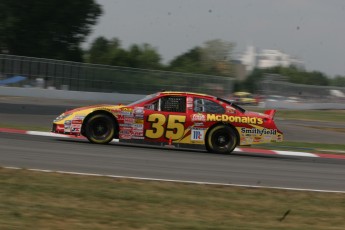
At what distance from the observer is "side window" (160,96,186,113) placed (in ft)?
43.7

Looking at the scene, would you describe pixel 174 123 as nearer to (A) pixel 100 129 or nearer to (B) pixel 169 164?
(A) pixel 100 129

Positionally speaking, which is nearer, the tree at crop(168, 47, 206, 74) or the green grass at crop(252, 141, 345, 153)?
the green grass at crop(252, 141, 345, 153)

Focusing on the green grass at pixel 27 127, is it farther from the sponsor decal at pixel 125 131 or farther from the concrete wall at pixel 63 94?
the concrete wall at pixel 63 94

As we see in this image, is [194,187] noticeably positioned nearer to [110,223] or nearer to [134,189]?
[134,189]

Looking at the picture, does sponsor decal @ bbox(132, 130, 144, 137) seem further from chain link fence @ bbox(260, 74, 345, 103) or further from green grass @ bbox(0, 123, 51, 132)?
chain link fence @ bbox(260, 74, 345, 103)

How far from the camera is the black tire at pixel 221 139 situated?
13406 millimetres

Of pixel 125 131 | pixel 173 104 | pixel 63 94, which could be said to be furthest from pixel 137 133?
pixel 63 94

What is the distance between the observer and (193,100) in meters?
13.5

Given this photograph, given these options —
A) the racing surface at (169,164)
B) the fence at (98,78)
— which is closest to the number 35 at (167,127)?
the racing surface at (169,164)

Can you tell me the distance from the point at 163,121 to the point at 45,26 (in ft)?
139

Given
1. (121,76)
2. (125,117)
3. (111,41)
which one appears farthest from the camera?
(111,41)

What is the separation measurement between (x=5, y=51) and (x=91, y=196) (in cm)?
4847

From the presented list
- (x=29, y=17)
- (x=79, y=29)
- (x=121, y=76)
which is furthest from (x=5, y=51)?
(x=121, y=76)

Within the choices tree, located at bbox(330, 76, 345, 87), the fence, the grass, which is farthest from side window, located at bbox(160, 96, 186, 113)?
tree, located at bbox(330, 76, 345, 87)
